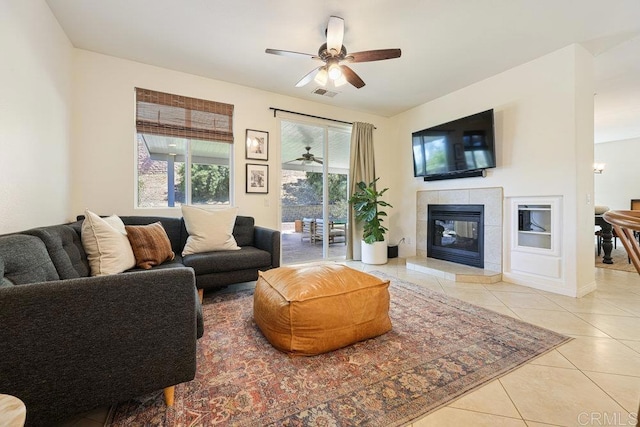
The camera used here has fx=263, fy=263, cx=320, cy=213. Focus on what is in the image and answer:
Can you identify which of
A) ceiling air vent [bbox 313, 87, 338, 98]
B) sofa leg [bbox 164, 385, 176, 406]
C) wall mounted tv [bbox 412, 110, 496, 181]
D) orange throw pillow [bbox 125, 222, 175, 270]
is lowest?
sofa leg [bbox 164, 385, 176, 406]

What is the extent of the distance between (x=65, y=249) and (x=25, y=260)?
1.97 feet

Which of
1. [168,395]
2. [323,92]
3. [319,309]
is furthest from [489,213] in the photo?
[168,395]

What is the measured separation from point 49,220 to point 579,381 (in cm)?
387

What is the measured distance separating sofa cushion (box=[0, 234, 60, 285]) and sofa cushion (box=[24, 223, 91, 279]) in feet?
0.28

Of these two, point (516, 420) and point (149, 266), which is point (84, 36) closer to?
point (149, 266)

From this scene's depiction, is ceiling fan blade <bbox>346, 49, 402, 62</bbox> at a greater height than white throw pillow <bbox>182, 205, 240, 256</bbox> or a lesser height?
greater

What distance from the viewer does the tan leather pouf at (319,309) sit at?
162 centimetres

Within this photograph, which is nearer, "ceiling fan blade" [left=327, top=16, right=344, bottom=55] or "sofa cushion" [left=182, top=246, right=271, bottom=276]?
"ceiling fan blade" [left=327, top=16, right=344, bottom=55]

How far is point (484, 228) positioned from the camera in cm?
355

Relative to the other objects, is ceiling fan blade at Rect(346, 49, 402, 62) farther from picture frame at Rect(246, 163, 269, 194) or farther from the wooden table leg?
the wooden table leg

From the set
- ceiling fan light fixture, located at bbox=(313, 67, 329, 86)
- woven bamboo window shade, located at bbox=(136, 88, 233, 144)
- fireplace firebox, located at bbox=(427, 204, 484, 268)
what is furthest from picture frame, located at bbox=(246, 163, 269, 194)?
fireplace firebox, located at bbox=(427, 204, 484, 268)

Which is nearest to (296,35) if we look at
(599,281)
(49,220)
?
(49,220)

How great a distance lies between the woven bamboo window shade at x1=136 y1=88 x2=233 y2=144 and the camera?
3166mm

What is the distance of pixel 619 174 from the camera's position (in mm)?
6430
